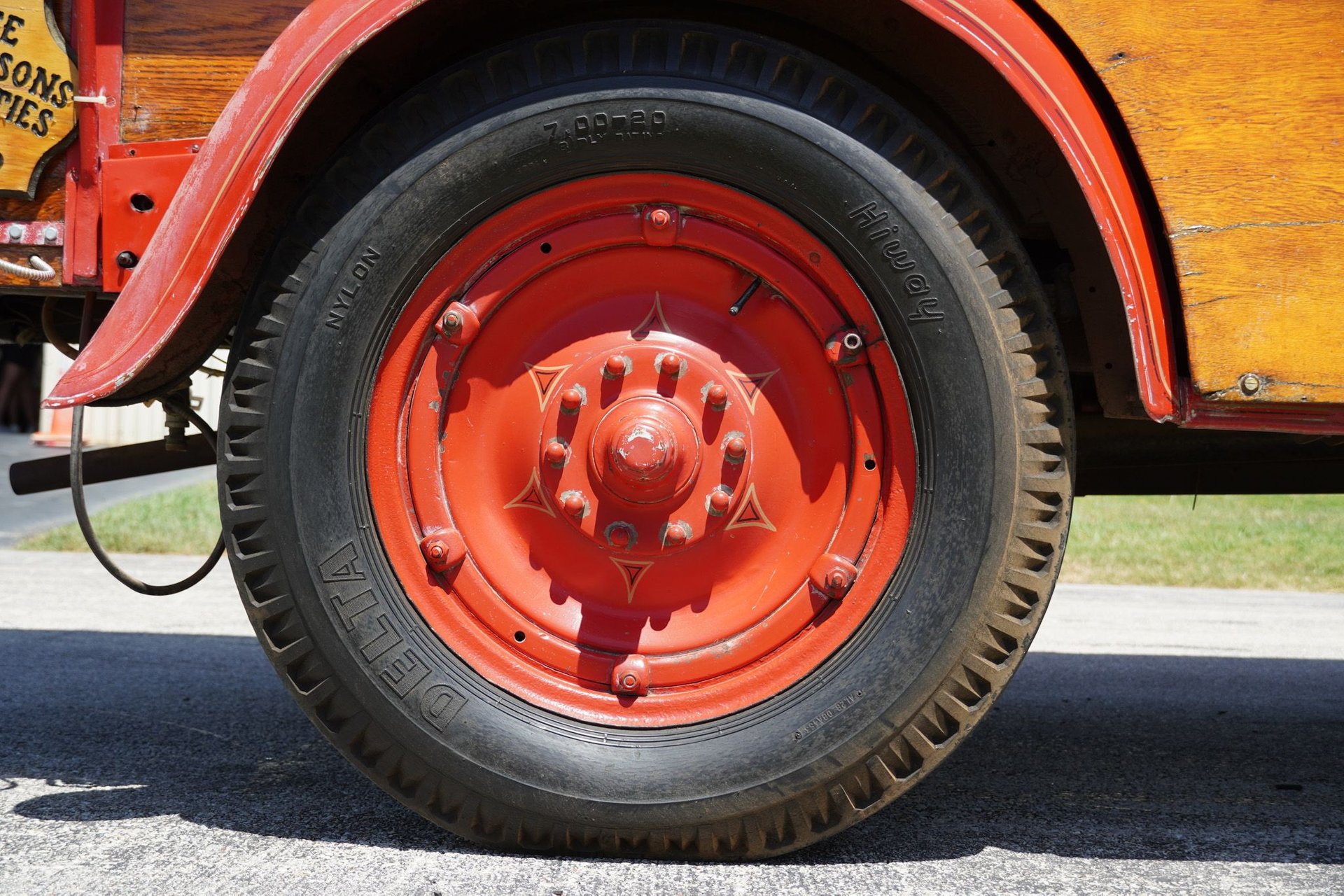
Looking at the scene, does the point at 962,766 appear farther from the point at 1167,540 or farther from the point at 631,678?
the point at 1167,540

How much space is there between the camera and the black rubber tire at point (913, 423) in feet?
5.31

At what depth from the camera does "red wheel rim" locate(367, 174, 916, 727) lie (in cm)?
169

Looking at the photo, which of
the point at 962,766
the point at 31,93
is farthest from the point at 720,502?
the point at 31,93

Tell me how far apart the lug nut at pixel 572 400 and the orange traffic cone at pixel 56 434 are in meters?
12.3

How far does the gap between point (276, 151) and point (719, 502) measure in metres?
0.87

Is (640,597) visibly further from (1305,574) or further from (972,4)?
(1305,574)

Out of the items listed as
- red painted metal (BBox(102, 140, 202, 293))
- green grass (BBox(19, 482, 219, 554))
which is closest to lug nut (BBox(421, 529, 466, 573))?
red painted metal (BBox(102, 140, 202, 293))

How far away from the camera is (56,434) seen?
42.7 feet

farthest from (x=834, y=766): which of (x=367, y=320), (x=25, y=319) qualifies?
(x=25, y=319)

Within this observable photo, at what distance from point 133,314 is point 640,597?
91 centimetres

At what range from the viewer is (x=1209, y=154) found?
61.8 inches

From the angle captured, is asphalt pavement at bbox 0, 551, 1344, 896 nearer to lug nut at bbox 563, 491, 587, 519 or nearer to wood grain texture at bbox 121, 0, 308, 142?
lug nut at bbox 563, 491, 587, 519

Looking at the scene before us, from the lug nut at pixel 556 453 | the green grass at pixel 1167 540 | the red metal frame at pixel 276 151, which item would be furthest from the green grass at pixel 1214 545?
the lug nut at pixel 556 453

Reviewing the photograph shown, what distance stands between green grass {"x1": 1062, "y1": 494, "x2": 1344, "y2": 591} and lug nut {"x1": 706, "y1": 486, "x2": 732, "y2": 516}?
4.34 meters
